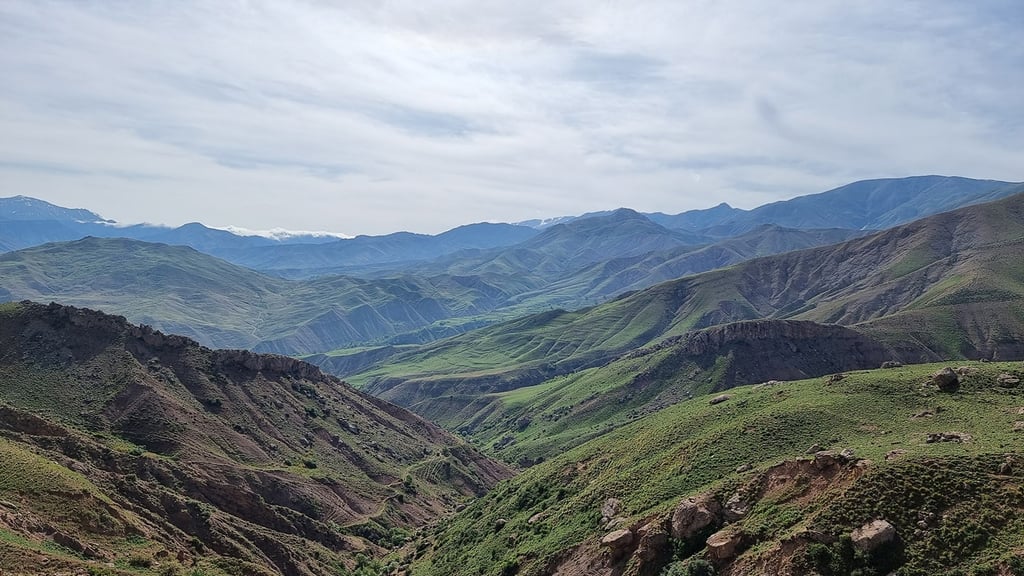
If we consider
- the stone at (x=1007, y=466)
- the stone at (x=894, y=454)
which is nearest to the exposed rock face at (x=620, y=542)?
the stone at (x=894, y=454)

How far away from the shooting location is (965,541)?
41281 mm

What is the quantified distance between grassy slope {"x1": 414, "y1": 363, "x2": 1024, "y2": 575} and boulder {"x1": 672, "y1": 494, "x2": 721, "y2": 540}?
3794 mm

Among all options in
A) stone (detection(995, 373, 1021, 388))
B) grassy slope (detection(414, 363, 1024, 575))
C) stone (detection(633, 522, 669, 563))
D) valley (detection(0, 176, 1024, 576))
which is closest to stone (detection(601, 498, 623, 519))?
valley (detection(0, 176, 1024, 576))

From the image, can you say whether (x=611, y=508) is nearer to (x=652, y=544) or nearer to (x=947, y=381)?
(x=652, y=544)

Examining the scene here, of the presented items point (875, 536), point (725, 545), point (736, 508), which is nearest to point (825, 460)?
point (736, 508)

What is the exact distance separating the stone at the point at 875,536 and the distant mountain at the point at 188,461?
61.3m

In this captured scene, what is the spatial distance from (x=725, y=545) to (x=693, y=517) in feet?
15.8

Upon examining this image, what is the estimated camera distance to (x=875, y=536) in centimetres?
4272

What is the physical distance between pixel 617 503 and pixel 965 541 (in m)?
34.7

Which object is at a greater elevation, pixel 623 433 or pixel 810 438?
pixel 810 438

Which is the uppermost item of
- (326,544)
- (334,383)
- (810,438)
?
(810,438)

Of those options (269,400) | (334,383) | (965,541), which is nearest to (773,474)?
(965,541)

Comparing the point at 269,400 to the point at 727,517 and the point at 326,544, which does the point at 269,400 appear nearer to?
the point at 326,544

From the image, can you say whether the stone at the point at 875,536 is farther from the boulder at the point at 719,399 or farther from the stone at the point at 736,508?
the boulder at the point at 719,399
